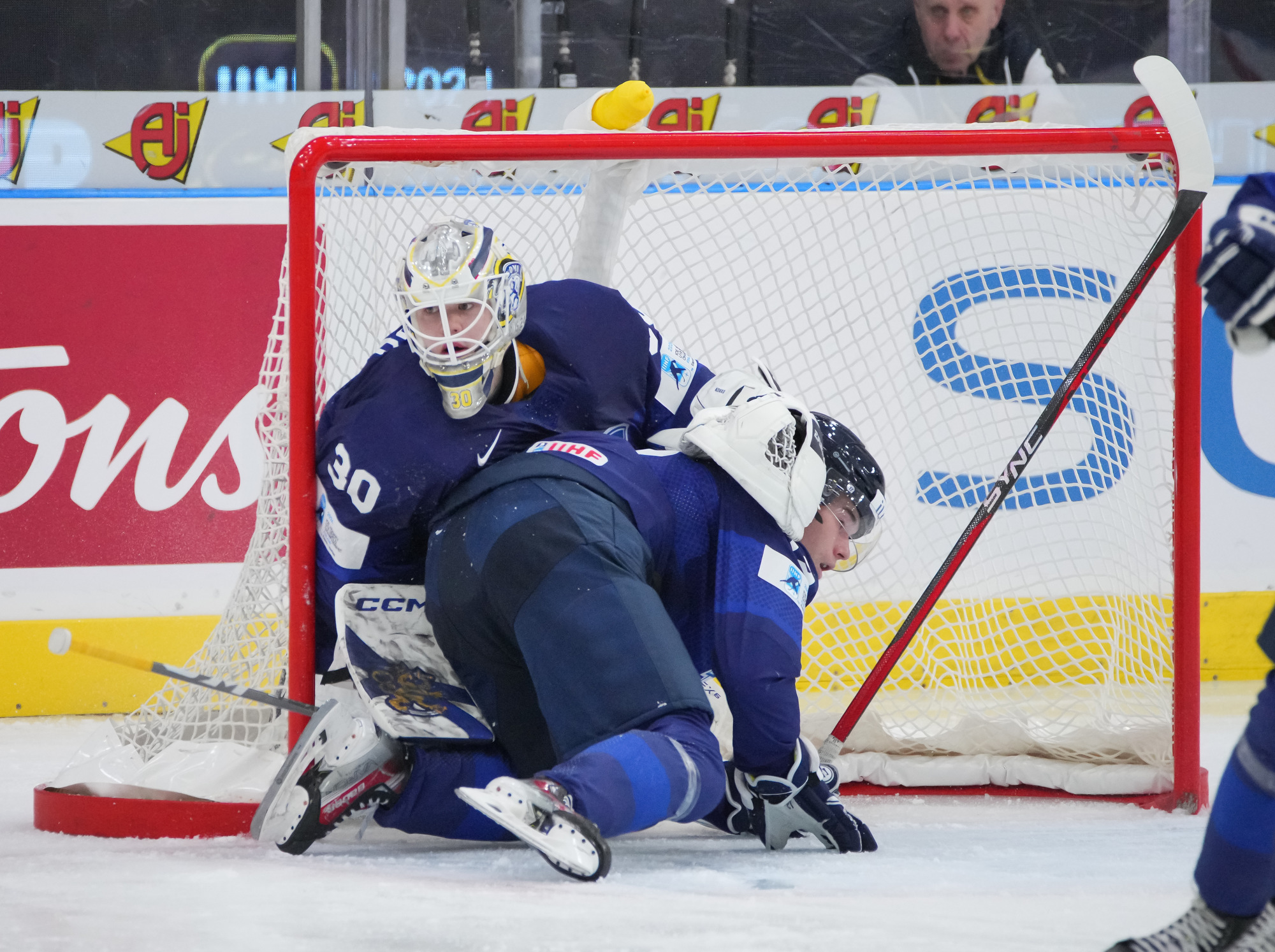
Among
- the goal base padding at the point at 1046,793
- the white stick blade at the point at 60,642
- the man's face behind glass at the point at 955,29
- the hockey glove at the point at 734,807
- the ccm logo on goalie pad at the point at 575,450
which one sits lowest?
the goal base padding at the point at 1046,793

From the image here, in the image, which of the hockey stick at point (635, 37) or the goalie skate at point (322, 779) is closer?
the goalie skate at point (322, 779)

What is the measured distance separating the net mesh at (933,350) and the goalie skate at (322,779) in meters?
0.41

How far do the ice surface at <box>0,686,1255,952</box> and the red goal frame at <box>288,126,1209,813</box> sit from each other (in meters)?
0.24

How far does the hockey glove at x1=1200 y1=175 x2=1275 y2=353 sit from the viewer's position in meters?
1.14

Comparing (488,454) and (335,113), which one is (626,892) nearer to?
(488,454)

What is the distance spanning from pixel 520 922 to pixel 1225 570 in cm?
262

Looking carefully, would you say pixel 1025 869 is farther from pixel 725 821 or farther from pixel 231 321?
pixel 231 321

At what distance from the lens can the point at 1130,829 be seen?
1.96 m

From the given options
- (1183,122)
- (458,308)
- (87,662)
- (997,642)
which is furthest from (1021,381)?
(87,662)

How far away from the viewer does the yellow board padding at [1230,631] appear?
3.33m

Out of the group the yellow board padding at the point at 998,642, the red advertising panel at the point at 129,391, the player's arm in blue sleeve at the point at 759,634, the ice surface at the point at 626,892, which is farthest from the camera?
the red advertising panel at the point at 129,391

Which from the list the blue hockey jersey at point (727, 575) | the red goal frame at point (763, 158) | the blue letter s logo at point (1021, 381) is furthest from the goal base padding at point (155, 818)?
the blue letter s logo at point (1021, 381)

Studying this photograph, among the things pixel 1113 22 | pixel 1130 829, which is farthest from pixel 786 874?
pixel 1113 22

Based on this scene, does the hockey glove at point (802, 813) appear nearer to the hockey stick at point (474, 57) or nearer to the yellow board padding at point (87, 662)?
the yellow board padding at point (87, 662)
